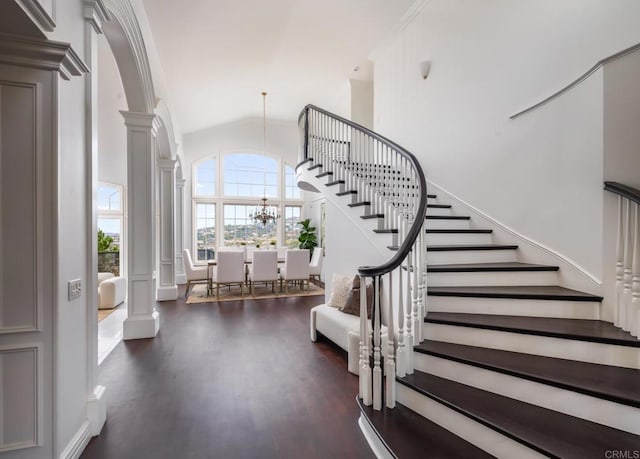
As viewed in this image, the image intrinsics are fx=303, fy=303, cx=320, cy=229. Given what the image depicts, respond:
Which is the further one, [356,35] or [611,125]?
[356,35]

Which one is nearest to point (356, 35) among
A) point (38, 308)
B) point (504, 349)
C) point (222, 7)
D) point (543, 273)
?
point (222, 7)

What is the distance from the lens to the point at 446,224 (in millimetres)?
3596

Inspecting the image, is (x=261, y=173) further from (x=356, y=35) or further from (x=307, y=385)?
(x=307, y=385)

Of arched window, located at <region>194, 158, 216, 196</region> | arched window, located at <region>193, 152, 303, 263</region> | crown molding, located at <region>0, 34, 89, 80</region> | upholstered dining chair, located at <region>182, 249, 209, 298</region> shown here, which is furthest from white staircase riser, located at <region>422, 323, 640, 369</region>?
arched window, located at <region>194, 158, 216, 196</region>

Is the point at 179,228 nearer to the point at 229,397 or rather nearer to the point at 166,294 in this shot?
the point at 166,294

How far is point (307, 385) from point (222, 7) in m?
4.77

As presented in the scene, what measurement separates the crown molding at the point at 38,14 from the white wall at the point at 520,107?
3444 millimetres

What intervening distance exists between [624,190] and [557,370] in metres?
1.25

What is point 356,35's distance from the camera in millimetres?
5484

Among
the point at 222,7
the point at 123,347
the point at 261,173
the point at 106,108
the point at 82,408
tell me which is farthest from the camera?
the point at 261,173

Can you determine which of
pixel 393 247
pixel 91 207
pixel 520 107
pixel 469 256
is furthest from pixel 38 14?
pixel 520 107

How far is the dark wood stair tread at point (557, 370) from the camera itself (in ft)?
4.91

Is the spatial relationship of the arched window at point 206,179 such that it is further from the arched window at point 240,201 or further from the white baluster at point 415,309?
the white baluster at point 415,309

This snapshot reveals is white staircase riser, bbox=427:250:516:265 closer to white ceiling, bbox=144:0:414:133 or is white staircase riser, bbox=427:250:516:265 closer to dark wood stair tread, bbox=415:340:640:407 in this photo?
dark wood stair tread, bbox=415:340:640:407
